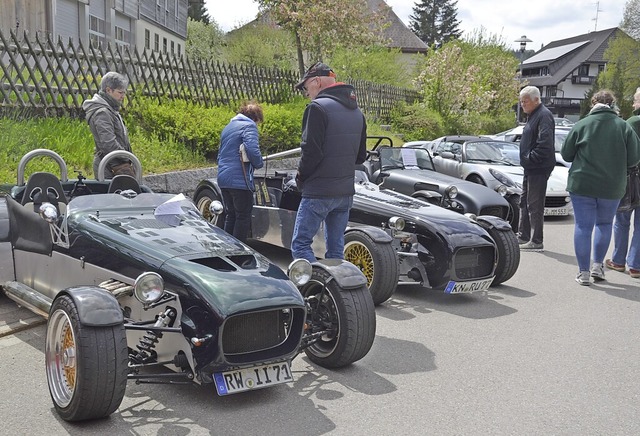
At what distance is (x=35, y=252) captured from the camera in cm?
539

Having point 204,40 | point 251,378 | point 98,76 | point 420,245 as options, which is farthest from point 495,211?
point 204,40

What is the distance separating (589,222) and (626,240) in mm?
1061

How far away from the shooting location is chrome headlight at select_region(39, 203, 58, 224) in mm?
4840

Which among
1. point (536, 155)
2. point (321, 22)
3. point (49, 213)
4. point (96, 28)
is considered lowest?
point (49, 213)

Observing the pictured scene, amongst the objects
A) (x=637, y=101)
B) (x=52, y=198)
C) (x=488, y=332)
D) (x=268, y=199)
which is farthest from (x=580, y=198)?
(x=52, y=198)

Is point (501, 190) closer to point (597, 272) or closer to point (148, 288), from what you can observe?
point (597, 272)

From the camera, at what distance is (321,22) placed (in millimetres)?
21562

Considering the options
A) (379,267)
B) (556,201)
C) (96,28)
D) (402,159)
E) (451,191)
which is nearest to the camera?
(379,267)

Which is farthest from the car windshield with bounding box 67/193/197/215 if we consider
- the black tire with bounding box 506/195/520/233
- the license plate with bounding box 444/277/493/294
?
the black tire with bounding box 506/195/520/233

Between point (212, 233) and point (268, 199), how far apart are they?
3426mm

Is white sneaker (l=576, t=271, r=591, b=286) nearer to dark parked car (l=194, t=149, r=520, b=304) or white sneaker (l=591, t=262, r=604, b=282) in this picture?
white sneaker (l=591, t=262, r=604, b=282)

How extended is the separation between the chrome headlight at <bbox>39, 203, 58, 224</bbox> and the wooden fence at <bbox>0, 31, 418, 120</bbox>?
602cm

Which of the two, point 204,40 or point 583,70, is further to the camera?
point 583,70

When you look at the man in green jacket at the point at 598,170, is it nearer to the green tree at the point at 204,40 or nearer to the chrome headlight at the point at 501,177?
the chrome headlight at the point at 501,177
